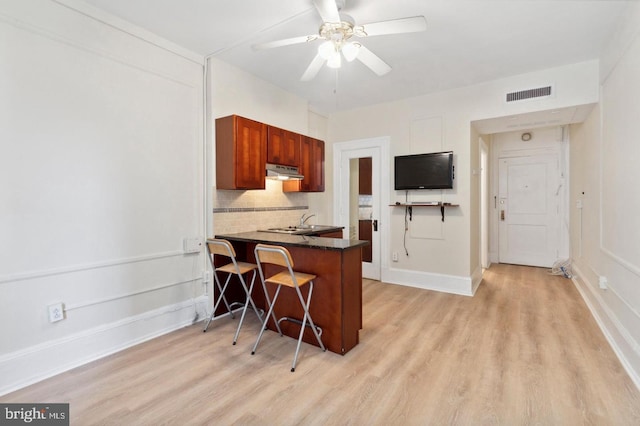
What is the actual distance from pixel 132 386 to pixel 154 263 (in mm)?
1131

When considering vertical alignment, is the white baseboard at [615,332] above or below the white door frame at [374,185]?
below

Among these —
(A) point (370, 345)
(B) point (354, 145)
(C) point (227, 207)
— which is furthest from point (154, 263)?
(B) point (354, 145)

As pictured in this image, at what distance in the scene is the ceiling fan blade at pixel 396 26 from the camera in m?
1.98

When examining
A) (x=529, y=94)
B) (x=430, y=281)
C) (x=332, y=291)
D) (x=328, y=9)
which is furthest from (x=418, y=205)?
(x=328, y=9)

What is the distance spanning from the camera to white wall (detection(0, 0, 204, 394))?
7.07 ft

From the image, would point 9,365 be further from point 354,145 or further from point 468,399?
point 354,145

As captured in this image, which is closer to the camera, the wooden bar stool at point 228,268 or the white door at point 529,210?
the wooden bar stool at point 228,268

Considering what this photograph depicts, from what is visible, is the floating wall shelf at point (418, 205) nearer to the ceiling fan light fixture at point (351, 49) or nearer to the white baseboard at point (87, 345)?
the ceiling fan light fixture at point (351, 49)

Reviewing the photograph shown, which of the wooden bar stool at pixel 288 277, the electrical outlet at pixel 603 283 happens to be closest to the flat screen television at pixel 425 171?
the electrical outlet at pixel 603 283

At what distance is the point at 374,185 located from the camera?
5.05 m

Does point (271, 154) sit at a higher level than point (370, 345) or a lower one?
higher

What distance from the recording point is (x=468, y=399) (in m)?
2.01

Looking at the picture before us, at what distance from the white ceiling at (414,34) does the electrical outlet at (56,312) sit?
93.8 inches

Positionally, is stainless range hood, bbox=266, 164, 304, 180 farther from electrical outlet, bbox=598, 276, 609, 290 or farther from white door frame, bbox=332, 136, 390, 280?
electrical outlet, bbox=598, 276, 609, 290
